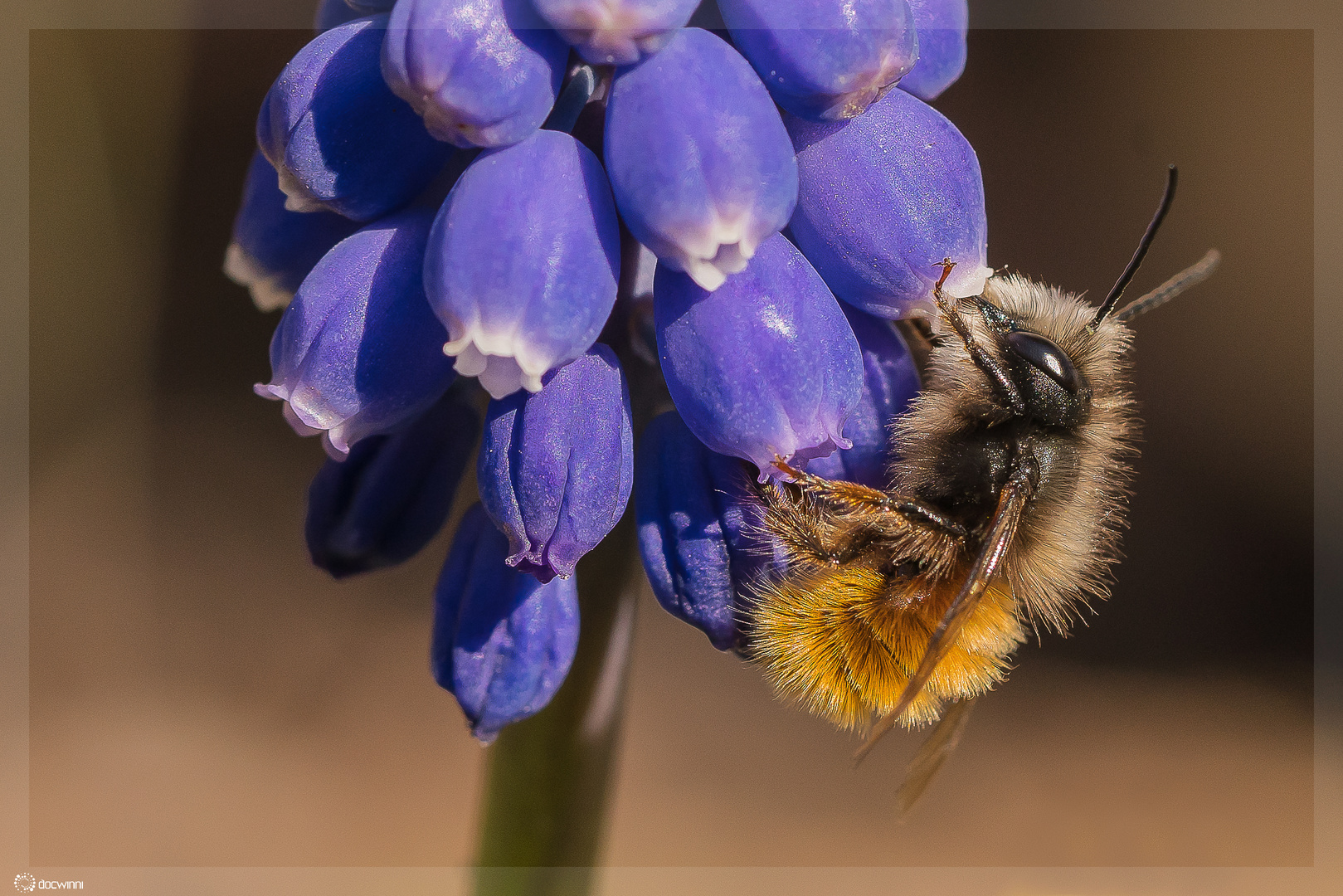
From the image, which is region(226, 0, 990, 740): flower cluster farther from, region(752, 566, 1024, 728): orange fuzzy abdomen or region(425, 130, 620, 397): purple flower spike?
region(752, 566, 1024, 728): orange fuzzy abdomen

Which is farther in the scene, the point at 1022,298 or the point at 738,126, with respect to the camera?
the point at 1022,298

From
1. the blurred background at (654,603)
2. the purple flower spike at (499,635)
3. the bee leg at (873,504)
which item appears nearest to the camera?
the bee leg at (873,504)

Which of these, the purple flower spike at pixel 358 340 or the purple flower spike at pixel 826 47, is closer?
the purple flower spike at pixel 826 47

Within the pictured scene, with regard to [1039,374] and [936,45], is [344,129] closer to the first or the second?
[936,45]

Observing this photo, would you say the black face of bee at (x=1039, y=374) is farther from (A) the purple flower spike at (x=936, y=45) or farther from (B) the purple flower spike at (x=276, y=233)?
(B) the purple flower spike at (x=276, y=233)

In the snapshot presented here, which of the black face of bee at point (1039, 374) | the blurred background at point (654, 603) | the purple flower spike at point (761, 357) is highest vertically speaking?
the purple flower spike at point (761, 357)

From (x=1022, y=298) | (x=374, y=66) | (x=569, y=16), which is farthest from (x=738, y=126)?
(x=1022, y=298)

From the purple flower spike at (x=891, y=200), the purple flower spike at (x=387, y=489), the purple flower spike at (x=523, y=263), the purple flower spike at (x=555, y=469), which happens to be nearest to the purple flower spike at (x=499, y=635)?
the purple flower spike at (x=387, y=489)

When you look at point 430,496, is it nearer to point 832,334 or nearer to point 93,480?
point 832,334
